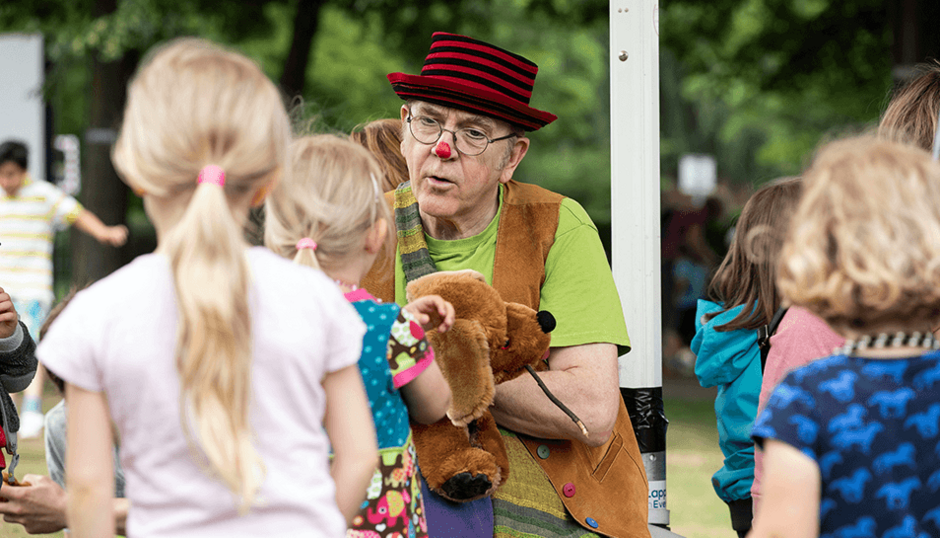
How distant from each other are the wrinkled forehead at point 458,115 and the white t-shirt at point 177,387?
1146mm

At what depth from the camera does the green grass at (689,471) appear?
5422 millimetres

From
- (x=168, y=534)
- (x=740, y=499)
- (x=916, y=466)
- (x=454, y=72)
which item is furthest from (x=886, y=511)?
(x=740, y=499)

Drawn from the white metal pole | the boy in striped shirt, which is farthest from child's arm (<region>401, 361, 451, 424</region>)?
the boy in striped shirt

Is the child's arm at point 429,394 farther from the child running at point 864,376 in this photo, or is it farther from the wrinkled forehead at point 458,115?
the wrinkled forehead at point 458,115

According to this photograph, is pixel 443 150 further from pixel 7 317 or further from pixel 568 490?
pixel 7 317

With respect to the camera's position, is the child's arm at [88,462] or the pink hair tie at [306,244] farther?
the pink hair tie at [306,244]

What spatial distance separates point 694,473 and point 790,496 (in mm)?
5322

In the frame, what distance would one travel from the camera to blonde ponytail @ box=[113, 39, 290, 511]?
1.54 metres

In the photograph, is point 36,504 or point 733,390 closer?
point 36,504

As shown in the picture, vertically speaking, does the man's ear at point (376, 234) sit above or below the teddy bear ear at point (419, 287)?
above

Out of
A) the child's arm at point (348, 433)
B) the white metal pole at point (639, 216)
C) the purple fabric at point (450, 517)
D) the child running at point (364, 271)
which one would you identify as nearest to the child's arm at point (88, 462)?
the child's arm at point (348, 433)

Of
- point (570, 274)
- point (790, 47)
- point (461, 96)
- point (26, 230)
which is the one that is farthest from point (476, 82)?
point (790, 47)

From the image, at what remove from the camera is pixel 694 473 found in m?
6.73

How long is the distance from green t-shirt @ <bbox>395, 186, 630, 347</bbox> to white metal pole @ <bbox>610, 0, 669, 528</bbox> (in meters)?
0.36
